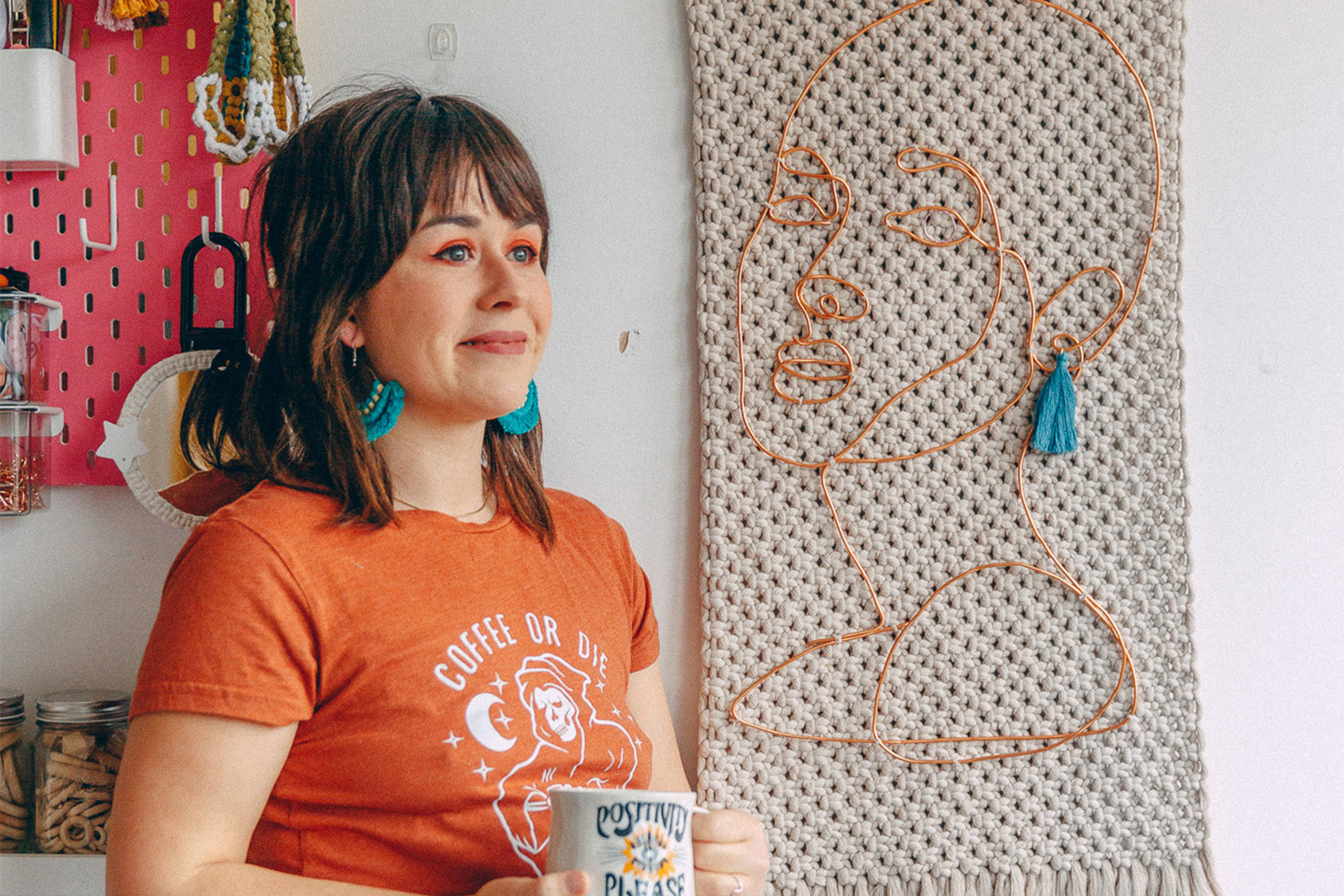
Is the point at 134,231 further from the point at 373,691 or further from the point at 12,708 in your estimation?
the point at 373,691

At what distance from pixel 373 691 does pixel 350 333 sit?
0.98 ft

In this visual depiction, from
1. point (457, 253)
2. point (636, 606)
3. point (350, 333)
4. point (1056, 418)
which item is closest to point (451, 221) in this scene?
point (457, 253)

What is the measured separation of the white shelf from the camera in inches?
36.8

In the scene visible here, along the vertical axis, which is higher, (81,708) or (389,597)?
(389,597)

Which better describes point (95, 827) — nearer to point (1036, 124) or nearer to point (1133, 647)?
point (1133, 647)

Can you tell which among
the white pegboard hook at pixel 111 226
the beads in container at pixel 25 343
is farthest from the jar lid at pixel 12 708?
the white pegboard hook at pixel 111 226

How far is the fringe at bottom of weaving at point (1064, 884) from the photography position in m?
1.01

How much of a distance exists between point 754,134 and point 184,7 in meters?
0.62

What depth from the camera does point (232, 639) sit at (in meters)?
0.69

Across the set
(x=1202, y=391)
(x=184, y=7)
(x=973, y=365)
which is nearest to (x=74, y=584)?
(x=184, y=7)

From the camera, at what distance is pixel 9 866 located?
94 cm

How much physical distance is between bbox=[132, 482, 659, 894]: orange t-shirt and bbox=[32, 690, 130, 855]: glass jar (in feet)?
0.94

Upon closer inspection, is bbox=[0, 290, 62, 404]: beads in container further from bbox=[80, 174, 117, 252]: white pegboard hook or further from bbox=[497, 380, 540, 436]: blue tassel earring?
bbox=[497, 380, 540, 436]: blue tassel earring

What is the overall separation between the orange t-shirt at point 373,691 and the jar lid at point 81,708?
0.96 feet
